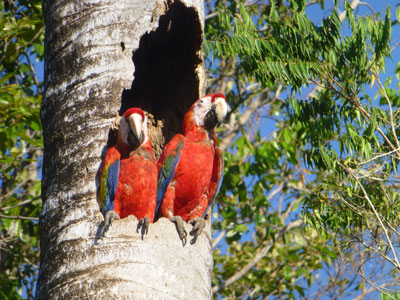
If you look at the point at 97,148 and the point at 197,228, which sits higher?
the point at 97,148

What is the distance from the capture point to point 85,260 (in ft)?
7.13

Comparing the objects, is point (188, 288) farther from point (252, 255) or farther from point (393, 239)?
point (252, 255)

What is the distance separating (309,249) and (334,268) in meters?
0.70

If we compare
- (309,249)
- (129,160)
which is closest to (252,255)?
(309,249)

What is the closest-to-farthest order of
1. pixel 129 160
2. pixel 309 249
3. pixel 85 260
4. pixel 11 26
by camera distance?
pixel 85 260, pixel 129 160, pixel 11 26, pixel 309 249

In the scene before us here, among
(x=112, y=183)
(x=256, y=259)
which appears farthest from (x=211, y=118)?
(x=256, y=259)

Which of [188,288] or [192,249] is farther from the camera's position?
[192,249]

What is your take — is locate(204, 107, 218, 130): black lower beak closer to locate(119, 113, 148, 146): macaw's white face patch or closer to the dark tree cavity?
the dark tree cavity

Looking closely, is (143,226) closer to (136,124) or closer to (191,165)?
(136,124)

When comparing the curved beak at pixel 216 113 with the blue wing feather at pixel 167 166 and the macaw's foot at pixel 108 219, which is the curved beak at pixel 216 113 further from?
the macaw's foot at pixel 108 219

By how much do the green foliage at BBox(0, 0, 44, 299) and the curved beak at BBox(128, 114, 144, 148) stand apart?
53.6 inches

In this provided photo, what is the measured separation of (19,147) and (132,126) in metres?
3.48

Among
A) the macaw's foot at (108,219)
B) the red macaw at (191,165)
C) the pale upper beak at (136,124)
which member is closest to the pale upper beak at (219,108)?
the red macaw at (191,165)

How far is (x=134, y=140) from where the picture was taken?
2.93m
